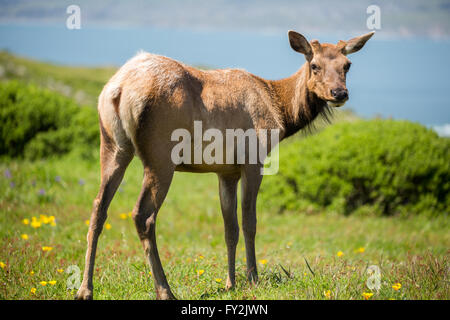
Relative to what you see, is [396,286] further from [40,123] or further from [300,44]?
[40,123]

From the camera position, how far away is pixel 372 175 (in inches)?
370

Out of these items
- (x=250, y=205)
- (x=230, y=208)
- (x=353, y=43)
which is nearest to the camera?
(x=250, y=205)

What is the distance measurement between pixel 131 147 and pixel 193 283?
5.18ft

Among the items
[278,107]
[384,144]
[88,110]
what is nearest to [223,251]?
[278,107]

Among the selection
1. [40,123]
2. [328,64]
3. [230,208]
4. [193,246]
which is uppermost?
[328,64]

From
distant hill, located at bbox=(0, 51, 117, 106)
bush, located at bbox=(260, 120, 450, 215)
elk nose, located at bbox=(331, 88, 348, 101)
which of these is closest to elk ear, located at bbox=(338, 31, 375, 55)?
elk nose, located at bbox=(331, 88, 348, 101)

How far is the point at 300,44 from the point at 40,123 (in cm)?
870

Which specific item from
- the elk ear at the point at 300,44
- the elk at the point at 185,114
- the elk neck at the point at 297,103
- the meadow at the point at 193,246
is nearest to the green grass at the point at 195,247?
the meadow at the point at 193,246

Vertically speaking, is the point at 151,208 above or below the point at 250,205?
above

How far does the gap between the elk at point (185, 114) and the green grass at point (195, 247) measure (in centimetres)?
56

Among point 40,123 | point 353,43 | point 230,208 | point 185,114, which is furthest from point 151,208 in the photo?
point 40,123

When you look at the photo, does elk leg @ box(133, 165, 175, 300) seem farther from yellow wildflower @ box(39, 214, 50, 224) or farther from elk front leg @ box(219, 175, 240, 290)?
yellow wildflower @ box(39, 214, 50, 224)
